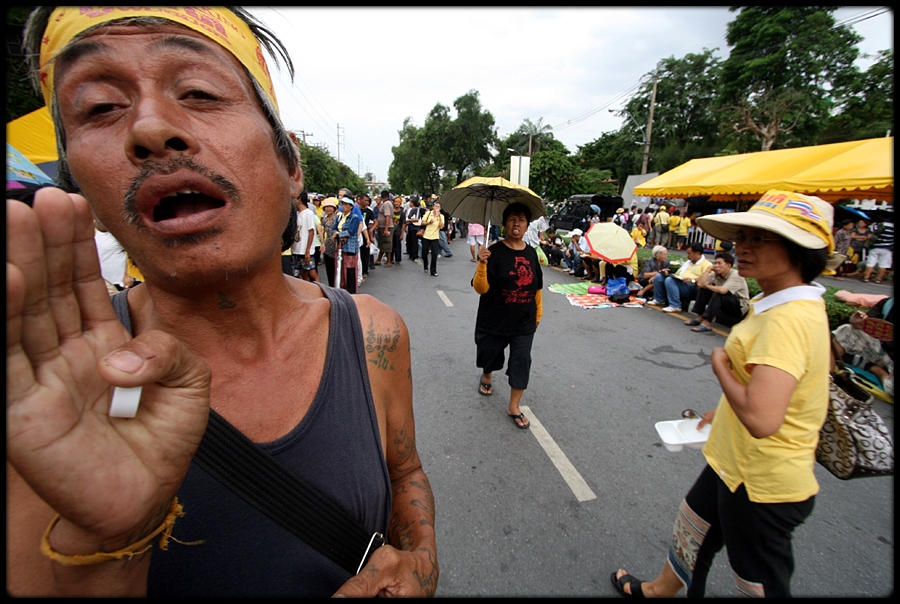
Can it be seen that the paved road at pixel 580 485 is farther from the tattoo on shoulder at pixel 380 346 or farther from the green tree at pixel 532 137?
the green tree at pixel 532 137

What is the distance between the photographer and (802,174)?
750cm

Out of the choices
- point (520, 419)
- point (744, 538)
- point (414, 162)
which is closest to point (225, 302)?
point (744, 538)

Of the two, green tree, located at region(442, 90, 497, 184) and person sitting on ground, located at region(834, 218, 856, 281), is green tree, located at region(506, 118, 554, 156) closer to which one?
green tree, located at region(442, 90, 497, 184)

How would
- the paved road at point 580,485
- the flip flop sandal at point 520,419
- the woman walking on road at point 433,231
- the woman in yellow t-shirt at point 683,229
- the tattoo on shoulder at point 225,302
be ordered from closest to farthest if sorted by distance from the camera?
Answer: the tattoo on shoulder at point 225,302 → the paved road at point 580,485 → the flip flop sandal at point 520,419 → the woman walking on road at point 433,231 → the woman in yellow t-shirt at point 683,229

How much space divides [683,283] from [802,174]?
2.90 m

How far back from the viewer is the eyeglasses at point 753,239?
180 cm

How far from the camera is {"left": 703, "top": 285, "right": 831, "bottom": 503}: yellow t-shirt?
1553mm

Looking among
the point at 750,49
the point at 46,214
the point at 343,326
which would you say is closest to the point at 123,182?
the point at 46,214

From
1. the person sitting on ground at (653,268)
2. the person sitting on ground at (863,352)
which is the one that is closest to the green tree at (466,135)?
the person sitting on ground at (653,268)

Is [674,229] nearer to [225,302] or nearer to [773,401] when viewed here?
[773,401]

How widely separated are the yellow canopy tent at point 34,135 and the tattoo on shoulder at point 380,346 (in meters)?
7.94

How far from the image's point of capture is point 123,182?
82 centimetres

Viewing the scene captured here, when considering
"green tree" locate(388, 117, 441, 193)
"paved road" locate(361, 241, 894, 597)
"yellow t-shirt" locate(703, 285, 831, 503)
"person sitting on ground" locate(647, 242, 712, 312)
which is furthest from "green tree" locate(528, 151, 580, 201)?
"green tree" locate(388, 117, 441, 193)

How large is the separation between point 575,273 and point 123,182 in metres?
12.5
